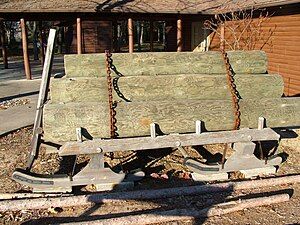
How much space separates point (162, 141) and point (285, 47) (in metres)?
8.52

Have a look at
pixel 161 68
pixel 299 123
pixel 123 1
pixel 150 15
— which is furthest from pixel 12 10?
pixel 299 123

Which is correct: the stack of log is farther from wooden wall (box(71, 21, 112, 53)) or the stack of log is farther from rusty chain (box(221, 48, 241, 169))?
wooden wall (box(71, 21, 112, 53))

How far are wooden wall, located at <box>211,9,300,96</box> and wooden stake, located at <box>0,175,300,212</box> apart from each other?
6.91m

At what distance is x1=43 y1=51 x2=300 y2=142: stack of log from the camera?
15.1 ft

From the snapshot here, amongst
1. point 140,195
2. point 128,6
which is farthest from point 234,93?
point 128,6

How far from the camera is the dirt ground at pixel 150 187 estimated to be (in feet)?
13.5

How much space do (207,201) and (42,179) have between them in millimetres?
2180

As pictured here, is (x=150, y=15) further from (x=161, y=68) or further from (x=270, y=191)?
(x=270, y=191)

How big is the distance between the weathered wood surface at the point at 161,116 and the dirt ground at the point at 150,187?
850 millimetres

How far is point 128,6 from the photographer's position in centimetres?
1473

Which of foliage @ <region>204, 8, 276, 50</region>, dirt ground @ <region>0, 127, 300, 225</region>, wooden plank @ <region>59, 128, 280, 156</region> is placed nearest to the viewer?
dirt ground @ <region>0, 127, 300, 225</region>

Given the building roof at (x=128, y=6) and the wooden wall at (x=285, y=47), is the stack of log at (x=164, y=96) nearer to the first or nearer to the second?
the wooden wall at (x=285, y=47)

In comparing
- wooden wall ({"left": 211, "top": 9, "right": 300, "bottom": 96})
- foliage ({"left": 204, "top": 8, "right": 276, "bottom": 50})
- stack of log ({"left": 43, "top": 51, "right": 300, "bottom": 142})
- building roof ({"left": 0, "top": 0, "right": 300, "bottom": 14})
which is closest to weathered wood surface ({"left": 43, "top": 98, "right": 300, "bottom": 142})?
stack of log ({"left": 43, "top": 51, "right": 300, "bottom": 142})

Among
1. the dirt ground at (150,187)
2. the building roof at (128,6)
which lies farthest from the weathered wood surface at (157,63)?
the building roof at (128,6)
